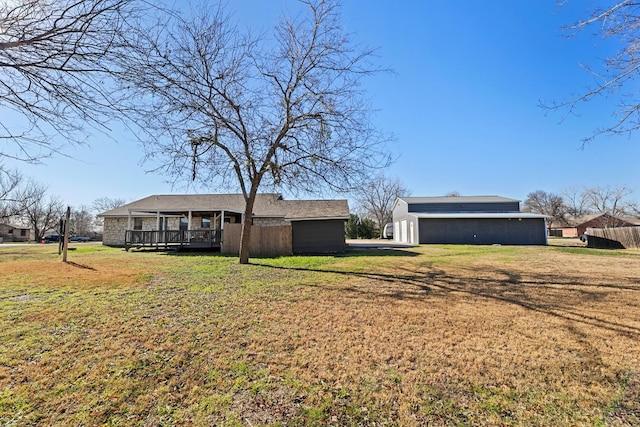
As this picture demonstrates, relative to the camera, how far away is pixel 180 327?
14.0ft

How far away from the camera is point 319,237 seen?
16.4 m

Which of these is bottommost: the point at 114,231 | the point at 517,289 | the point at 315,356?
the point at 315,356

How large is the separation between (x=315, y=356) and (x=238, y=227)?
12.4 m

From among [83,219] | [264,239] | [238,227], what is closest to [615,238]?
[264,239]

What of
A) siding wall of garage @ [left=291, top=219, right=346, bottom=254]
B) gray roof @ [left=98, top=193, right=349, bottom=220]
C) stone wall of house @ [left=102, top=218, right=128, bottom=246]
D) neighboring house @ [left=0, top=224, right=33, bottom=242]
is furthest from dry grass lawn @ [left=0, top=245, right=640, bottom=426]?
neighboring house @ [left=0, top=224, right=33, bottom=242]

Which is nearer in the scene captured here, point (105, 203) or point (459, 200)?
point (459, 200)

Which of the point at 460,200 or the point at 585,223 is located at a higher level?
the point at 460,200

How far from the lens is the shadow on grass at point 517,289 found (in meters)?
5.07

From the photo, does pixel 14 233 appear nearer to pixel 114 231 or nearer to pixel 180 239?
pixel 114 231

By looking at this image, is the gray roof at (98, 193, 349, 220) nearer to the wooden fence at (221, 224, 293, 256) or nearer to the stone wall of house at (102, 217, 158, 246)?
the stone wall of house at (102, 217, 158, 246)

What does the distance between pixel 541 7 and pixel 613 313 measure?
5.39m

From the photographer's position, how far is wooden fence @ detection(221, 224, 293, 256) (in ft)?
48.7

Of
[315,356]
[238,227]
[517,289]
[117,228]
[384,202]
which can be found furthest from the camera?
[384,202]

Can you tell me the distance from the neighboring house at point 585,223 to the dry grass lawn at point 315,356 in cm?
4447
